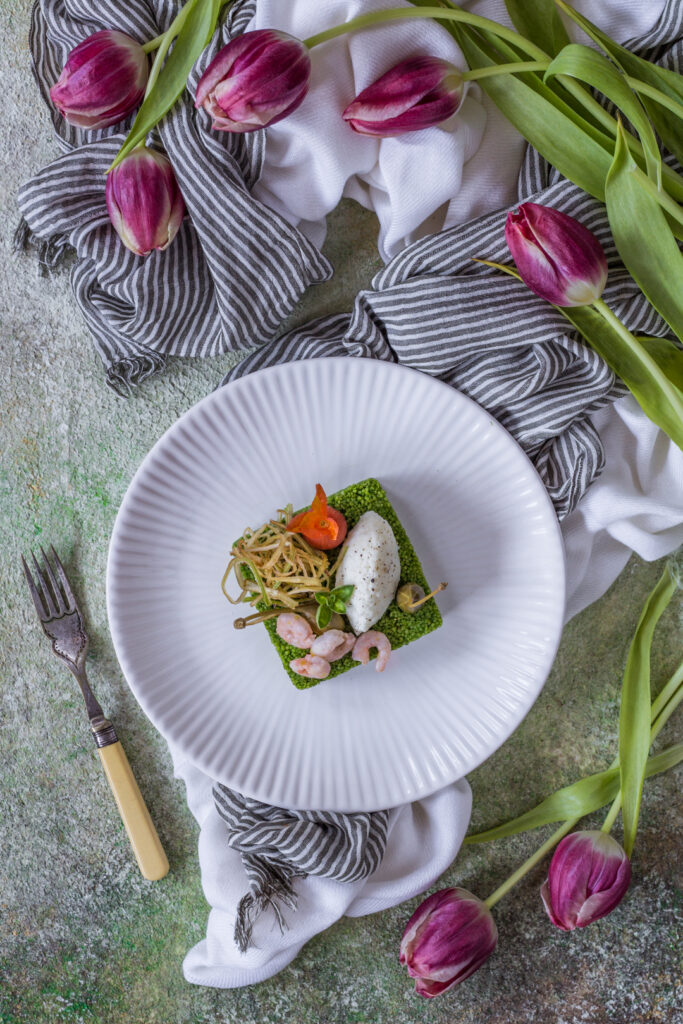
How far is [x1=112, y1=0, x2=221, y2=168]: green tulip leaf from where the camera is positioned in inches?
38.4

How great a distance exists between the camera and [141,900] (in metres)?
1.25

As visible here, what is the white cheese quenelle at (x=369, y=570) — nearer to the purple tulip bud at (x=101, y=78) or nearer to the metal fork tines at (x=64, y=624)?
the metal fork tines at (x=64, y=624)

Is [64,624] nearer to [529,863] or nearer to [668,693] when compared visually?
[529,863]

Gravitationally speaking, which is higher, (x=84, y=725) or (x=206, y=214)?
(x=206, y=214)

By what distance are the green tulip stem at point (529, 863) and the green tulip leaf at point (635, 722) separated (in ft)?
0.32

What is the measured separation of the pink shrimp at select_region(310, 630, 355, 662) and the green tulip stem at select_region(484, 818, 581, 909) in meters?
0.45

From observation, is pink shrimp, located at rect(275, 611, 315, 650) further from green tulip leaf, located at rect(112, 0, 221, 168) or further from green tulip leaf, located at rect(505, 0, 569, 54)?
green tulip leaf, located at rect(505, 0, 569, 54)

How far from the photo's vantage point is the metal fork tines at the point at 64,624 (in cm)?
121

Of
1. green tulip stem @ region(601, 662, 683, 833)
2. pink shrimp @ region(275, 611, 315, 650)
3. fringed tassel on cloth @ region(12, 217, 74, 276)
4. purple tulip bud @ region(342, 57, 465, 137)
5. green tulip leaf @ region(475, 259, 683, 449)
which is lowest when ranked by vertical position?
green tulip stem @ region(601, 662, 683, 833)

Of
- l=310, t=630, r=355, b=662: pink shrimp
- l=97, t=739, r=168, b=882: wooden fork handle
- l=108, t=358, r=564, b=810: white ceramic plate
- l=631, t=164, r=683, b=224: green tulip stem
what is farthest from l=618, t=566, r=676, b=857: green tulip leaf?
l=97, t=739, r=168, b=882: wooden fork handle

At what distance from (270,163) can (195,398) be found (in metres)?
0.35

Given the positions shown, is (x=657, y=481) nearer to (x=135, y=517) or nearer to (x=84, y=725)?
(x=135, y=517)

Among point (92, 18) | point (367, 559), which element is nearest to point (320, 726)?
point (367, 559)

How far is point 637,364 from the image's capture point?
100cm
